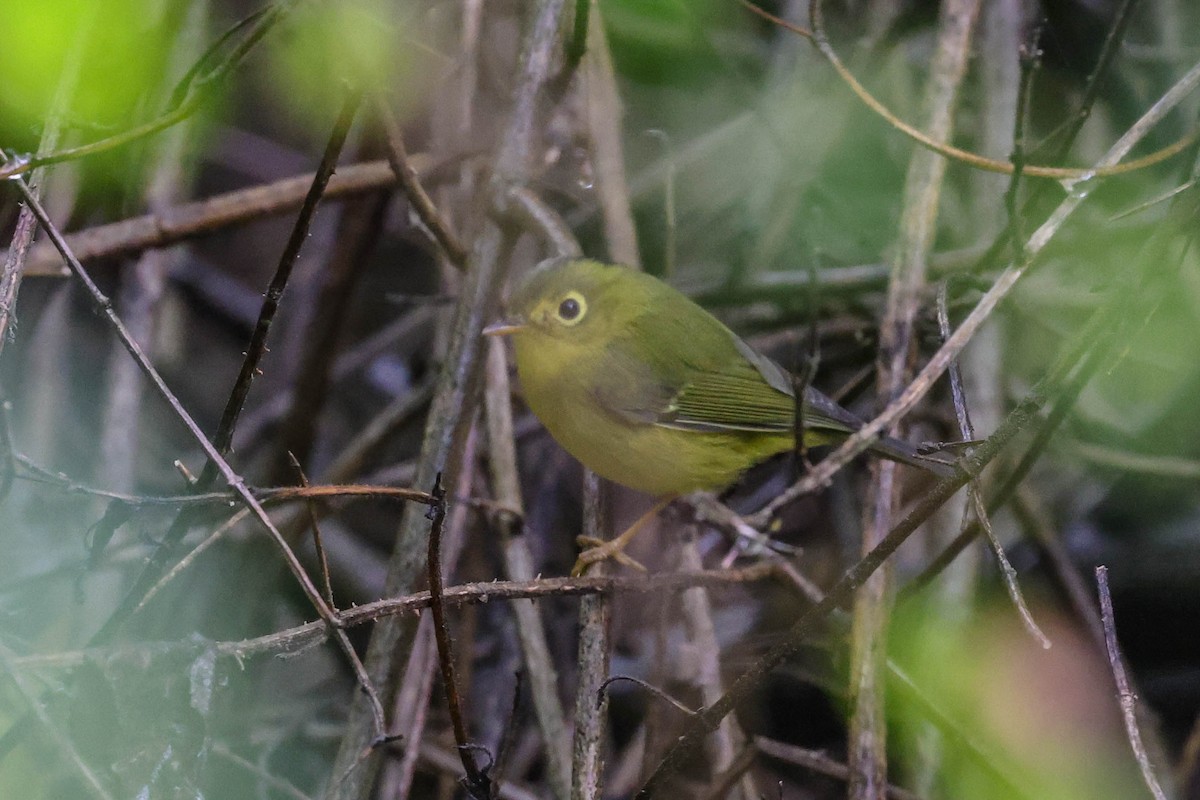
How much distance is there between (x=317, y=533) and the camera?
1.85 meters

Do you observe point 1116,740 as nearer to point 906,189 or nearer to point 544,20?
point 906,189

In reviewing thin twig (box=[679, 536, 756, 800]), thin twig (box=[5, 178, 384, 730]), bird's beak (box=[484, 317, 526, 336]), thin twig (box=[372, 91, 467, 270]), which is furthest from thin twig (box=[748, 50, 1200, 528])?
thin twig (box=[372, 91, 467, 270])

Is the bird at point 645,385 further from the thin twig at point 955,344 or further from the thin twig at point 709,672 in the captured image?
the thin twig at point 955,344

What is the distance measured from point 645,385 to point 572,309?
32 centimetres

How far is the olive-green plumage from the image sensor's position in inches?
122

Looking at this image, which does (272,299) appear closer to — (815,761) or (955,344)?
(955,344)

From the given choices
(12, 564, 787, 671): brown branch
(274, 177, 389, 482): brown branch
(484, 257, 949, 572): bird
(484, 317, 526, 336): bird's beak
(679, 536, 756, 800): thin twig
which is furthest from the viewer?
(274, 177, 389, 482): brown branch

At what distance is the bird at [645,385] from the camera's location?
3094mm

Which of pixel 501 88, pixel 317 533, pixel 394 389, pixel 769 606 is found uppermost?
pixel 501 88

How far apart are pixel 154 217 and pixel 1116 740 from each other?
11.3 feet

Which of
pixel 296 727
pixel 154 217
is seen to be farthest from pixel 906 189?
pixel 296 727

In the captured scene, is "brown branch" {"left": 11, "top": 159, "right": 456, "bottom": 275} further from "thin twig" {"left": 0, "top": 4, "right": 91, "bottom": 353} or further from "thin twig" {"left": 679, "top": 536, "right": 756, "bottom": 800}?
"thin twig" {"left": 679, "top": 536, "right": 756, "bottom": 800}

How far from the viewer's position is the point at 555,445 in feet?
13.2

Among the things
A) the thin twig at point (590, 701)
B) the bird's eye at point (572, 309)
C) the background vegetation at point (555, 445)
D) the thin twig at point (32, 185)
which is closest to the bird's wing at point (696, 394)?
the bird's eye at point (572, 309)
